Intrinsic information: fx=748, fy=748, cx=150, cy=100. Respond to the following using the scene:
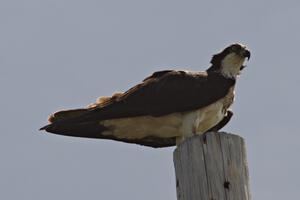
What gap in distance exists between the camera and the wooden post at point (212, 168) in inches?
191

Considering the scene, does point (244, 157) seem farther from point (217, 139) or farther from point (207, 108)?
point (207, 108)

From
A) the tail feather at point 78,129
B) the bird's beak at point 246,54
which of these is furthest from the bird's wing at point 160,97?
the bird's beak at point 246,54

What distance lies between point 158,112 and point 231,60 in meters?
1.40

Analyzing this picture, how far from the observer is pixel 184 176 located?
495 centimetres

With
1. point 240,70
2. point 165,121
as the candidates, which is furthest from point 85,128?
point 240,70

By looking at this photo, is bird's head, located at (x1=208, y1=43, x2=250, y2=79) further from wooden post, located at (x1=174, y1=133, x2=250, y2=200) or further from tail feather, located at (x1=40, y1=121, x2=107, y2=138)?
wooden post, located at (x1=174, y1=133, x2=250, y2=200)

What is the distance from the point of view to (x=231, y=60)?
28.5 feet

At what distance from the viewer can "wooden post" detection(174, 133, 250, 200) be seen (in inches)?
191

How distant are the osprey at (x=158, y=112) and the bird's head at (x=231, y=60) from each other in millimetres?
328

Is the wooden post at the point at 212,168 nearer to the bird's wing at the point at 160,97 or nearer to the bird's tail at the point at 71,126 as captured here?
the bird's tail at the point at 71,126

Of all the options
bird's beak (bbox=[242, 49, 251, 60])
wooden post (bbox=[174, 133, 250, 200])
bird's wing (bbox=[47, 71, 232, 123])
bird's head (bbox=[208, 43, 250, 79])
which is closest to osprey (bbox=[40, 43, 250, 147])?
bird's wing (bbox=[47, 71, 232, 123])

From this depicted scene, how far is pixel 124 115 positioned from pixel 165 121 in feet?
1.61

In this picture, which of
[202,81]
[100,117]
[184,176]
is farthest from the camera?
[202,81]

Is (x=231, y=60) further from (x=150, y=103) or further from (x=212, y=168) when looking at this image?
(x=212, y=168)
